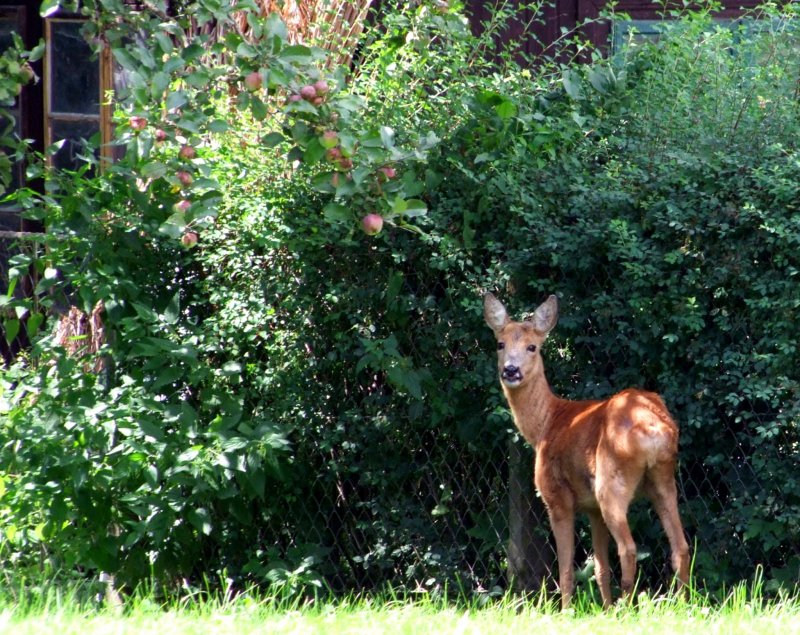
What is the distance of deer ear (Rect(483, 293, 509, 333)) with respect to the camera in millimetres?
5684

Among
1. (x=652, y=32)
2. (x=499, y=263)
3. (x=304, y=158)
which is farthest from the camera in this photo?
(x=652, y=32)

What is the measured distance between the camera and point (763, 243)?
17.3 feet

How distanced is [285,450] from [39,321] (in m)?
1.63

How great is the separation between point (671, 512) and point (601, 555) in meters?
0.48

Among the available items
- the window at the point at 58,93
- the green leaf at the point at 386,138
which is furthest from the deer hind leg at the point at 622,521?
the window at the point at 58,93

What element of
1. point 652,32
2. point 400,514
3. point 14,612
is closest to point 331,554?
point 400,514

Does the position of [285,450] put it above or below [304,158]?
below

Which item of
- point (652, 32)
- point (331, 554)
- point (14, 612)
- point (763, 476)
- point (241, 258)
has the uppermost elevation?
point (652, 32)

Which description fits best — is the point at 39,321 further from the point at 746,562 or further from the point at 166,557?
the point at 746,562

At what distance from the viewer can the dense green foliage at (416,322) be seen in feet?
17.6

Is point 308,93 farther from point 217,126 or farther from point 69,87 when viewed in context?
point 69,87

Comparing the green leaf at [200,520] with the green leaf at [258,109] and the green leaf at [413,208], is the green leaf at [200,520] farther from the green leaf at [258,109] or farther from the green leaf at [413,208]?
the green leaf at [258,109]

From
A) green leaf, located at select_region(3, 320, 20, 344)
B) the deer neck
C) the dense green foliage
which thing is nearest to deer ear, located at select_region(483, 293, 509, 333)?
the dense green foliage

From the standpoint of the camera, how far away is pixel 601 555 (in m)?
5.62
